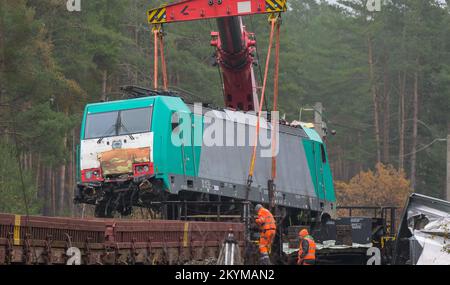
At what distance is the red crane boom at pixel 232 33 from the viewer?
22531mm

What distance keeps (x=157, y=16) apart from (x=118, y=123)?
2820mm

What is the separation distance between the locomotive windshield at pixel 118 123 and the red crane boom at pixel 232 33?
2.43m

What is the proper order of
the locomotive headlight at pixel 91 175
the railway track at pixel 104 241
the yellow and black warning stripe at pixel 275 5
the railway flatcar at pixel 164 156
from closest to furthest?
the railway track at pixel 104 241 → the railway flatcar at pixel 164 156 → the yellow and black warning stripe at pixel 275 5 → the locomotive headlight at pixel 91 175

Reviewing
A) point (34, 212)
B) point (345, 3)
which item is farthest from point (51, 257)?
point (345, 3)

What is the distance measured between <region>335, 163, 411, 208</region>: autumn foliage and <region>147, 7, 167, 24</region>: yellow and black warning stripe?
1664 inches

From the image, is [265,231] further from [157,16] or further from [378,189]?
[378,189]

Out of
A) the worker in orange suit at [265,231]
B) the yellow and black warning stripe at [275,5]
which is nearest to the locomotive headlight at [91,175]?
the worker in orange suit at [265,231]

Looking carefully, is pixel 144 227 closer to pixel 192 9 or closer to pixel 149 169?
pixel 149 169

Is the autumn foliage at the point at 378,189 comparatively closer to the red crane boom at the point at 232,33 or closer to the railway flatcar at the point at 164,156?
the red crane boom at the point at 232,33

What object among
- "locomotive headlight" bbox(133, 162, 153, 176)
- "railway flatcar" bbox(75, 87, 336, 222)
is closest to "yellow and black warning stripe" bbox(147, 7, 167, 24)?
"railway flatcar" bbox(75, 87, 336, 222)

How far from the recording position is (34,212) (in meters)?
40.6

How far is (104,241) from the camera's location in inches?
635

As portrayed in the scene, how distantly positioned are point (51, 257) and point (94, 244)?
990mm
